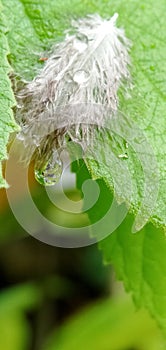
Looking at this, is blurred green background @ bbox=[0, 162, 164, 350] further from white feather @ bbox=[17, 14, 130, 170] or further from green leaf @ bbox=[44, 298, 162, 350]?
white feather @ bbox=[17, 14, 130, 170]

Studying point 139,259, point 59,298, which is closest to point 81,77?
point 139,259

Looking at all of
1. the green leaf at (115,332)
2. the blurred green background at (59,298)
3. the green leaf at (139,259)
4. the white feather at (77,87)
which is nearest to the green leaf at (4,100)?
the white feather at (77,87)

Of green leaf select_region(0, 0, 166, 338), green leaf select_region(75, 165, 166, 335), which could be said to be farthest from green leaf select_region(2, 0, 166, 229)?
green leaf select_region(75, 165, 166, 335)

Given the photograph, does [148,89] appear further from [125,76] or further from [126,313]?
[126,313]

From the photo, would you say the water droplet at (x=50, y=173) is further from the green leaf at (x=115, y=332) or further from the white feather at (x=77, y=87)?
the green leaf at (x=115, y=332)

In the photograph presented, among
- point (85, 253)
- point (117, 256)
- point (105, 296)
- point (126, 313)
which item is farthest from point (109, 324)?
point (117, 256)

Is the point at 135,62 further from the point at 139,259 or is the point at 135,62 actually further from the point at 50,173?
the point at 139,259
